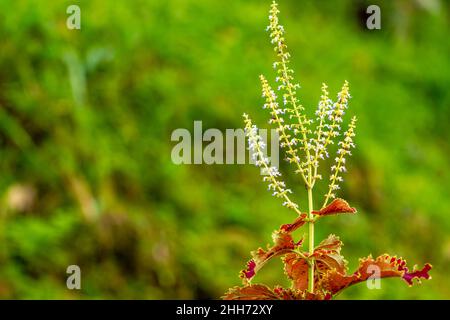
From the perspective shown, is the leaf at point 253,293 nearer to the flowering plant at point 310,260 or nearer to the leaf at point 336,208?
the flowering plant at point 310,260

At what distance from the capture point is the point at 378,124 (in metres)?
7.32

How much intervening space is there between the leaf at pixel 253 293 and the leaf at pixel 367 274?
4.2 inches

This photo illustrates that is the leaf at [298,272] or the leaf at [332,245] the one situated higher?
the leaf at [332,245]

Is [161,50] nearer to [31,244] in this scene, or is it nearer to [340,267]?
[31,244]

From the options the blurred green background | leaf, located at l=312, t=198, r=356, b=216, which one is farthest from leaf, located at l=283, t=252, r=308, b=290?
the blurred green background

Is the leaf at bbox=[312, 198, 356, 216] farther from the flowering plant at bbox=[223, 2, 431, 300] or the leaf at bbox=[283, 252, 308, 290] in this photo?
the leaf at bbox=[283, 252, 308, 290]

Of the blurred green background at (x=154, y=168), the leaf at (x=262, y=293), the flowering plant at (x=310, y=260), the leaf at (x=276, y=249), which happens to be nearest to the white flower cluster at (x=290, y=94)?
the flowering plant at (x=310, y=260)

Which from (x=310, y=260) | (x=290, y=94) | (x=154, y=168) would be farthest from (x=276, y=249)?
(x=154, y=168)

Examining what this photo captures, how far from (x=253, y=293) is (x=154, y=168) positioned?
12.9ft

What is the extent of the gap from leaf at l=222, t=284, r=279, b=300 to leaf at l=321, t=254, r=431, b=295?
0.11m

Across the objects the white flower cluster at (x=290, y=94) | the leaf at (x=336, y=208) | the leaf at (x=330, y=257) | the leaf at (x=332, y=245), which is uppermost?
the white flower cluster at (x=290, y=94)

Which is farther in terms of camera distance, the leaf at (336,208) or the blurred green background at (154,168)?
the blurred green background at (154,168)

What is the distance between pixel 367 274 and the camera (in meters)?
1.27

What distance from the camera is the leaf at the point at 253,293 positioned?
128 centimetres
